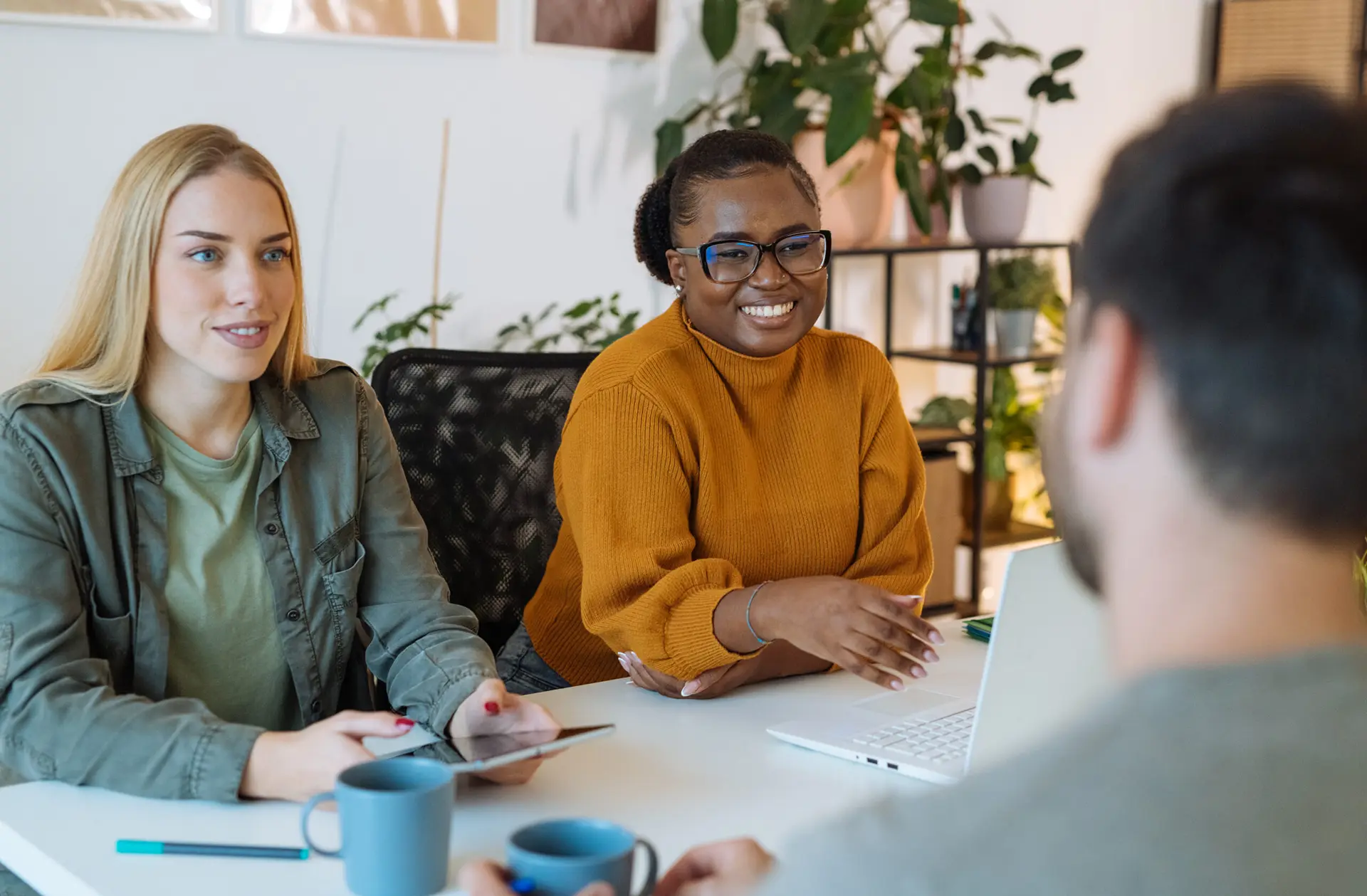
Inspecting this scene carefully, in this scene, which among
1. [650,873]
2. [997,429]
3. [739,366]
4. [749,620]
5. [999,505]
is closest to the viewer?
[650,873]

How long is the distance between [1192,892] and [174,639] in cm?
120

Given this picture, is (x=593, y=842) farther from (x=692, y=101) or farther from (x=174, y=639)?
(x=692, y=101)

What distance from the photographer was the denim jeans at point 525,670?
1854mm

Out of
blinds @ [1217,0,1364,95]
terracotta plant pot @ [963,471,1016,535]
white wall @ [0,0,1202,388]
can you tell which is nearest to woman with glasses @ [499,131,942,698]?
white wall @ [0,0,1202,388]

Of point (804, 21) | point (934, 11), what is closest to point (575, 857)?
point (804, 21)

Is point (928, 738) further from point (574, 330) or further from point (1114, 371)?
point (574, 330)

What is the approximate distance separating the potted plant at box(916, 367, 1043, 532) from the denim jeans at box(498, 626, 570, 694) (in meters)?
2.08

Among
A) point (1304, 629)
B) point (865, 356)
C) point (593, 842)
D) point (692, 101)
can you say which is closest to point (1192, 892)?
point (1304, 629)

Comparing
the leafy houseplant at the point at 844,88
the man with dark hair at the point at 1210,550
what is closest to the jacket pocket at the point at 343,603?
the man with dark hair at the point at 1210,550

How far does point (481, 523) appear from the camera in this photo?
6.51 feet

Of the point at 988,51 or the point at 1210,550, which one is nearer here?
the point at 1210,550

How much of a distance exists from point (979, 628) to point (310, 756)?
2.91 ft

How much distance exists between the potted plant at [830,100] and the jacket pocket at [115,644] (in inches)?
83.6

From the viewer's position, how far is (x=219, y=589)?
1465 millimetres
